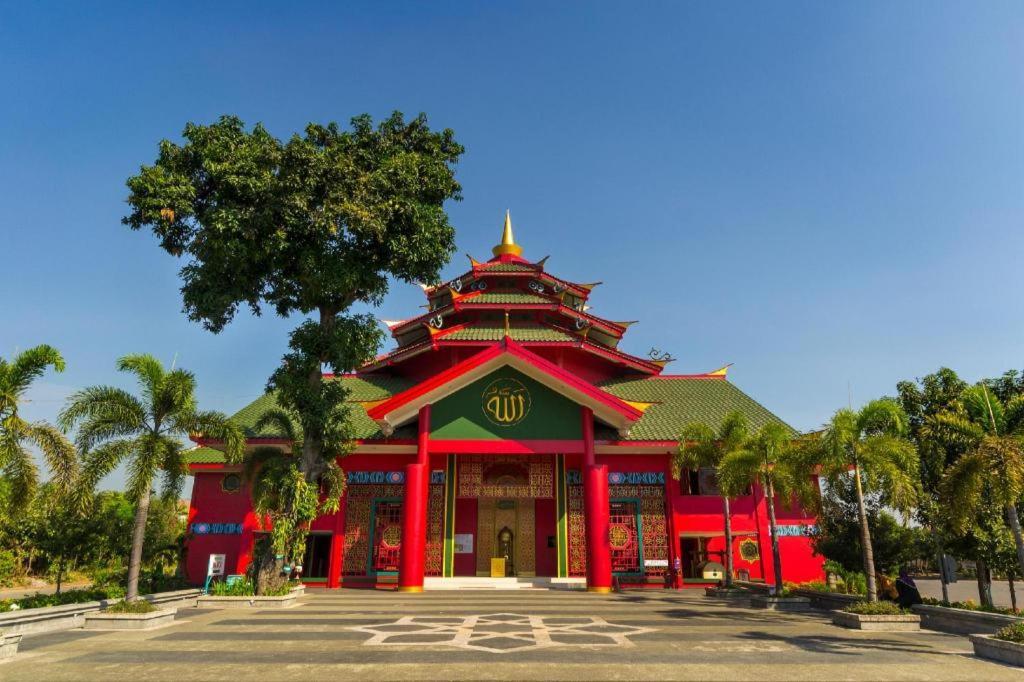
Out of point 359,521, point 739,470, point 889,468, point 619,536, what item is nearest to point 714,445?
point 739,470

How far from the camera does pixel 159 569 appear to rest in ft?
80.2

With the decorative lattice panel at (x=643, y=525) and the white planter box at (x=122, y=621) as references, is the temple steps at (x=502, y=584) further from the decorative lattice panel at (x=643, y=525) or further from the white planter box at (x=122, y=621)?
the white planter box at (x=122, y=621)

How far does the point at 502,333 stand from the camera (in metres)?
27.3

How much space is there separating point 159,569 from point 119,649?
15.9m

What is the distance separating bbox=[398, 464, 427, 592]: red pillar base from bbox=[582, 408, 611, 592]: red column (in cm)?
614

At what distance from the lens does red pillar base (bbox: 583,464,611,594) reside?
20.3 metres

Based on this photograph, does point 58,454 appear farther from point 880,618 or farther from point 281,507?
point 880,618

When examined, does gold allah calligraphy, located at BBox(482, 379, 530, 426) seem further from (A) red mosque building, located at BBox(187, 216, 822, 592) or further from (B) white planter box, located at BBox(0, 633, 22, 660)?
(B) white planter box, located at BBox(0, 633, 22, 660)

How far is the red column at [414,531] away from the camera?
20375mm

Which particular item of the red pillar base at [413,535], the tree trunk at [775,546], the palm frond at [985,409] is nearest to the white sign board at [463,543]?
the red pillar base at [413,535]

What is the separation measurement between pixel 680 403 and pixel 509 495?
33.8ft

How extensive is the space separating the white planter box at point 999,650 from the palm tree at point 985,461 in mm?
2228

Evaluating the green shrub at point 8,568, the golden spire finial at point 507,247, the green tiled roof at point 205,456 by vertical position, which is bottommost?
the green shrub at point 8,568

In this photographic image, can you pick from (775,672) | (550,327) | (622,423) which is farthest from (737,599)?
(550,327)
